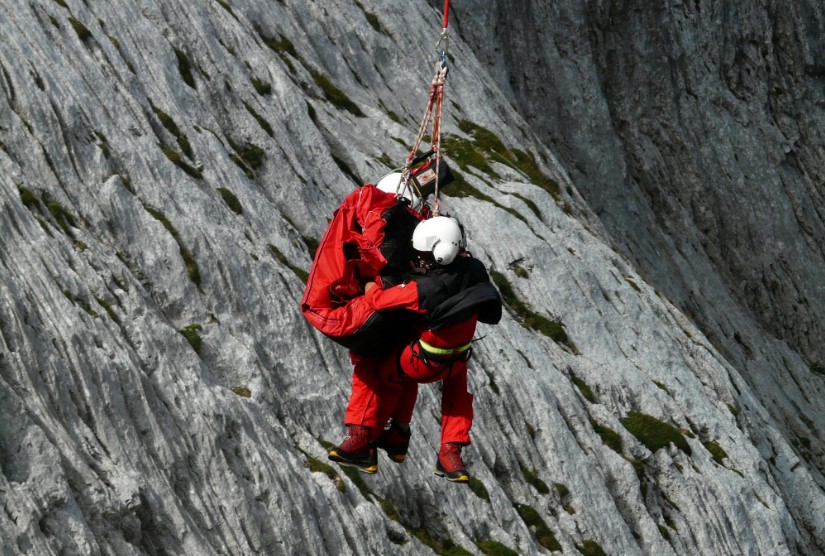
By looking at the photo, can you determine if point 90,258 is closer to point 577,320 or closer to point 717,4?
point 577,320

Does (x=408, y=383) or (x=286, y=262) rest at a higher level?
(x=408, y=383)

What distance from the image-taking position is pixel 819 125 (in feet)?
236

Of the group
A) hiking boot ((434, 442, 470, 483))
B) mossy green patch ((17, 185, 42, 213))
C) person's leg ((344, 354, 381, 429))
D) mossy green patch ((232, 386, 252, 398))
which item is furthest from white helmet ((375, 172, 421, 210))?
mossy green patch ((17, 185, 42, 213))

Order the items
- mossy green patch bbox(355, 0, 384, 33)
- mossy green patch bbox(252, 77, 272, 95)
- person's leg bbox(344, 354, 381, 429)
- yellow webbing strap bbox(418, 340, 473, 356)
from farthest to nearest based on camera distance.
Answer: mossy green patch bbox(355, 0, 384, 33), mossy green patch bbox(252, 77, 272, 95), person's leg bbox(344, 354, 381, 429), yellow webbing strap bbox(418, 340, 473, 356)

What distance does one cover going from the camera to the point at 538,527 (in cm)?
3083

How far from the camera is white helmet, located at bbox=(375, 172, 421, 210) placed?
55.7ft

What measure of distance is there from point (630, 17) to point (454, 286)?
52700 mm

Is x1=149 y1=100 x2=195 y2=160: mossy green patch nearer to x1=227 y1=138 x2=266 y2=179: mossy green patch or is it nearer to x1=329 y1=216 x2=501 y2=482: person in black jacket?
x1=227 y1=138 x2=266 y2=179: mossy green patch

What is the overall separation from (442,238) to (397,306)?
3.55 feet

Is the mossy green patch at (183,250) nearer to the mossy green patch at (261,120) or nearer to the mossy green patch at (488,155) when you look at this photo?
the mossy green patch at (261,120)

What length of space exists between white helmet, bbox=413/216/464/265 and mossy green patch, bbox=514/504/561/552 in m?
16.3

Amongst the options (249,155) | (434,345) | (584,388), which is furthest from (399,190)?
(584,388)

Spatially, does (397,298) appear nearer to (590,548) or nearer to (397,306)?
(397,306)

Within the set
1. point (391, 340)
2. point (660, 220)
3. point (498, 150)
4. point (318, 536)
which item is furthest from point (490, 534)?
point (660, 220)
